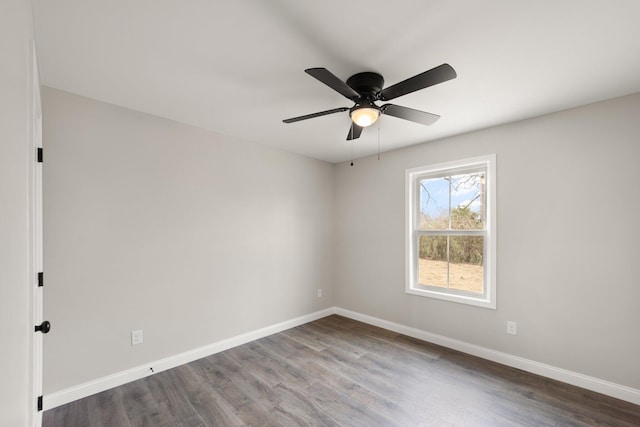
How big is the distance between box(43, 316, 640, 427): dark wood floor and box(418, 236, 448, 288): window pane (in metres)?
0.83

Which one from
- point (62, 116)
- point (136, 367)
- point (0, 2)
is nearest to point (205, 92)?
point (62, 116)

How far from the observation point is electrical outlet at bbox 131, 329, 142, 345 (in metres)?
2.56

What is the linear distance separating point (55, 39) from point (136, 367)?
261 centimetres

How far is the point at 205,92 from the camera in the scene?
7.57ft

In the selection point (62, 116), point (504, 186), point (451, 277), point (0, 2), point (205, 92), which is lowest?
point (451, 277)

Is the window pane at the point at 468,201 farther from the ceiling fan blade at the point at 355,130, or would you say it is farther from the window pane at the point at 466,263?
the ceiling fan blade at the point at 355,130

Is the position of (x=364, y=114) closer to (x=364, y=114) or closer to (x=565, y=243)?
(x=364, y=114)

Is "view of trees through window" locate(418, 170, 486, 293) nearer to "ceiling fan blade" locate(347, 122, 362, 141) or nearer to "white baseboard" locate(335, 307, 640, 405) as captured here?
"white baseboard" locate(335, 307, 640, 405)

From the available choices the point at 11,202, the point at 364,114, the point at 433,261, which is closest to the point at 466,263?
the point at 433,261

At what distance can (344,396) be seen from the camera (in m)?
2.36

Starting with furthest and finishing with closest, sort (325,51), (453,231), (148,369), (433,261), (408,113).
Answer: (433,261) < (453,231) < (148,369) < (408,113) < (325,51)

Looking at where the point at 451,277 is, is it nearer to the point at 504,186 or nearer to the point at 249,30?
the point at 504,186

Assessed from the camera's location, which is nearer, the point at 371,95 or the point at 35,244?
the point at 35,244

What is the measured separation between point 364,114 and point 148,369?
298 cm
